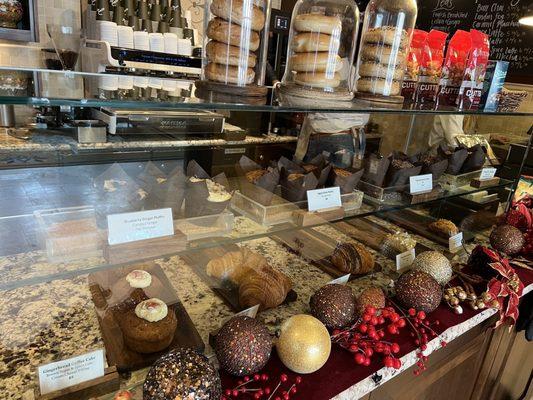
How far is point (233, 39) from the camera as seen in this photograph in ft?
2.90

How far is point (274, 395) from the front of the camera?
2.55ft

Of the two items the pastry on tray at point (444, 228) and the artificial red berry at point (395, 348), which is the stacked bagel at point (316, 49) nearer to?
the artificial red berry at point (395, 348)

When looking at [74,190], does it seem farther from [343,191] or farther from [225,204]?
[343,191]

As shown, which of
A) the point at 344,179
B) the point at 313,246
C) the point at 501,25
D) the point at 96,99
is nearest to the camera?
the point at 96,99

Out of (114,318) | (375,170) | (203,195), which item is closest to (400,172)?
(375,170)

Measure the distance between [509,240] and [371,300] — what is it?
30.7 inches

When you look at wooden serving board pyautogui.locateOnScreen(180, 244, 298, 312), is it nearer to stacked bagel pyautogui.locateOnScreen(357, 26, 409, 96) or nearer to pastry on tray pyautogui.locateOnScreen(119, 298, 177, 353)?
pastry on tray pyautogui.locateOnScreen(119, 298, 177, 353)

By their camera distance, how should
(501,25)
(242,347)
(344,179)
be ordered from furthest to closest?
1. (501,25)
2. (344,179)
3. (242,347)

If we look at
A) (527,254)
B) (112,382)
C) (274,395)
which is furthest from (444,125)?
(112,382)

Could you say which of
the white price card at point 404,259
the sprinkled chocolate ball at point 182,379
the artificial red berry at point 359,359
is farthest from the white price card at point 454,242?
the sprinkled chocolate ball at point 182,379

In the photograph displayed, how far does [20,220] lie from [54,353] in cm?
29

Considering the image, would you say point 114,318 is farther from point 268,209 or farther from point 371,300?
point 371,300

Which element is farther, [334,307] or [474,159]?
[474,159]

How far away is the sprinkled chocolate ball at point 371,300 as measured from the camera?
3.33ft
